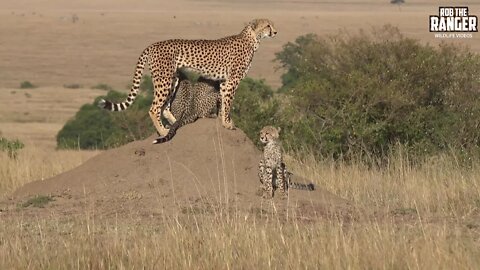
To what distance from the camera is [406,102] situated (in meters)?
14.5

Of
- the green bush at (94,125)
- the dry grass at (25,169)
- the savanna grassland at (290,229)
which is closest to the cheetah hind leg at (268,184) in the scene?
the savanna grassland at (290,229)

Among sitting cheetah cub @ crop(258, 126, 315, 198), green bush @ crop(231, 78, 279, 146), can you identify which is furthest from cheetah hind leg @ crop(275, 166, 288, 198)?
green bush @ crop(231, 78, 279, 146)

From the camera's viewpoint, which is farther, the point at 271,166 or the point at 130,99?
the point at 130,99

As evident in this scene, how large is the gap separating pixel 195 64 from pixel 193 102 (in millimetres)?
351

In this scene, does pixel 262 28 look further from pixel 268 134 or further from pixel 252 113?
pixel 252 113

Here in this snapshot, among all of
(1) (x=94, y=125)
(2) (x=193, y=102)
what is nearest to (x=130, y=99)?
(2) (x=193, y=102)

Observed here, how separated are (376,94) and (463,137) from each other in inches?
48.5

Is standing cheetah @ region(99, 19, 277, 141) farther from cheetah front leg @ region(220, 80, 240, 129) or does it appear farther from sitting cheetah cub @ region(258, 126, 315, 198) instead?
sitting cheetah cub @ region(258, 126, 315, 198)

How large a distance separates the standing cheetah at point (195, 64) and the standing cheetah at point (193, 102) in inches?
3.3

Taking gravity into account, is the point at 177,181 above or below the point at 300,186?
above

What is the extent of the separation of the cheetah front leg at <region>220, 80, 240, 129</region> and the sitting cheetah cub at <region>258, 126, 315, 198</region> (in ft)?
2.67

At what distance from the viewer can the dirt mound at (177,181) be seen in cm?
937

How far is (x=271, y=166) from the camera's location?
9.60m

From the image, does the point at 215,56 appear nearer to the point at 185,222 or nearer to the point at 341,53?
the point at 185,222
